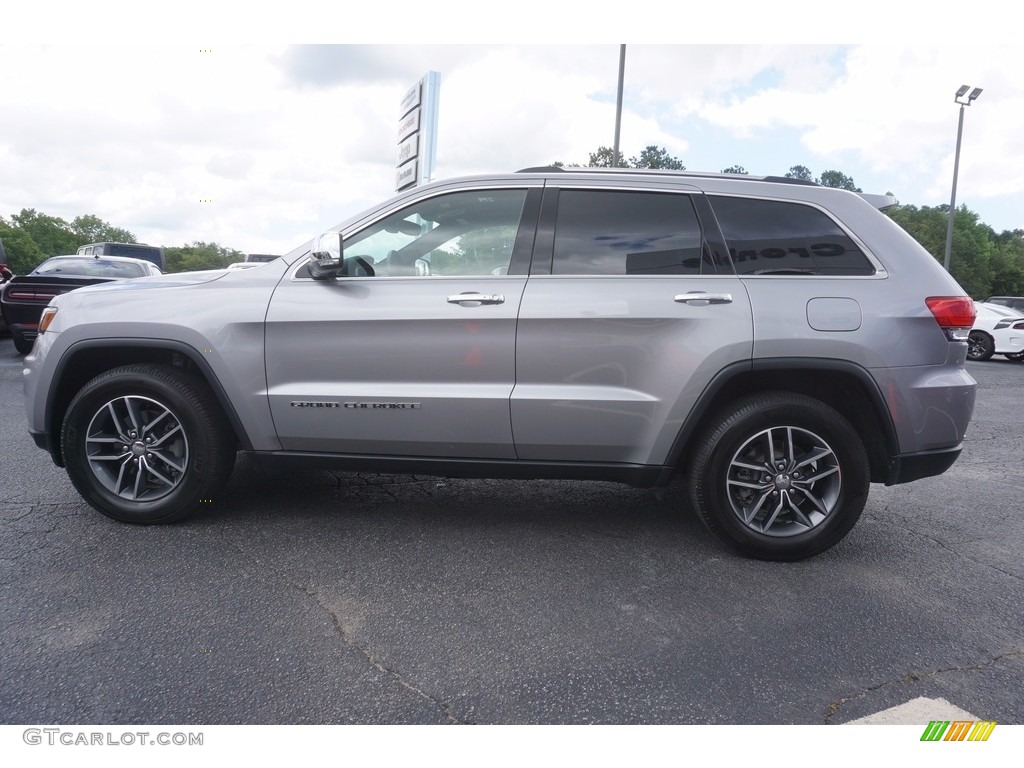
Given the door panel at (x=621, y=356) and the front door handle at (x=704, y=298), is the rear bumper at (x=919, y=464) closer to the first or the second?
the door panel at (x=621, y=356)

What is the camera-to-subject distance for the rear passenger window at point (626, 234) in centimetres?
360

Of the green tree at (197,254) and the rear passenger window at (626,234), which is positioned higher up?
the green tree at (197,254)

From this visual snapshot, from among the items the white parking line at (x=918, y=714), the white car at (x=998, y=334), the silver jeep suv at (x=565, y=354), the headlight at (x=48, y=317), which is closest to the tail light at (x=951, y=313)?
the silver jeep suv at (x=565, y=354)

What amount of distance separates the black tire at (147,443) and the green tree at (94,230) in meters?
151

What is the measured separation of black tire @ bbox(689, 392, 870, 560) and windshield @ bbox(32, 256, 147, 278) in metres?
10.1

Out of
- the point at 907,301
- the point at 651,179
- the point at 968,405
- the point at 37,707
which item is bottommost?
the point at 37,707

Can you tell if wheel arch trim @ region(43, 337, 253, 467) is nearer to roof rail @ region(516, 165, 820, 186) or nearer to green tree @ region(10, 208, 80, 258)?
roof rail @ region(516, 165, 820, 186)

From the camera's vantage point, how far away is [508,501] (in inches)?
176

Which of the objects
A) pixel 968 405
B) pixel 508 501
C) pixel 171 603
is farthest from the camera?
pixel 508 501

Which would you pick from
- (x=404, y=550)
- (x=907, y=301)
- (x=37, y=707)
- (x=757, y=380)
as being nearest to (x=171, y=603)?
(x=37, y=707)

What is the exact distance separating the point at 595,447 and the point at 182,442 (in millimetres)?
2206

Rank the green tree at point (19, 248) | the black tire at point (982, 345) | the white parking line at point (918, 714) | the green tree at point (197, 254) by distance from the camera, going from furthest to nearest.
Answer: the green tree at point (197, 254), the green tree at point (19, 248), the black tire at point (982, 345), the white parking line at point (918, 714)

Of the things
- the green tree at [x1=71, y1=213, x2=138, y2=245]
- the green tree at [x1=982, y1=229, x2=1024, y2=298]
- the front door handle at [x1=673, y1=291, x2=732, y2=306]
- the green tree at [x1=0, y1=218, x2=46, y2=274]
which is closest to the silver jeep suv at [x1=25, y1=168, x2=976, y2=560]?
the front door handle at [x1=673, y1=291, x2=732, y2=306]

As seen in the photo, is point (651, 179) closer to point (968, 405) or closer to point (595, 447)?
point (595, 447)
